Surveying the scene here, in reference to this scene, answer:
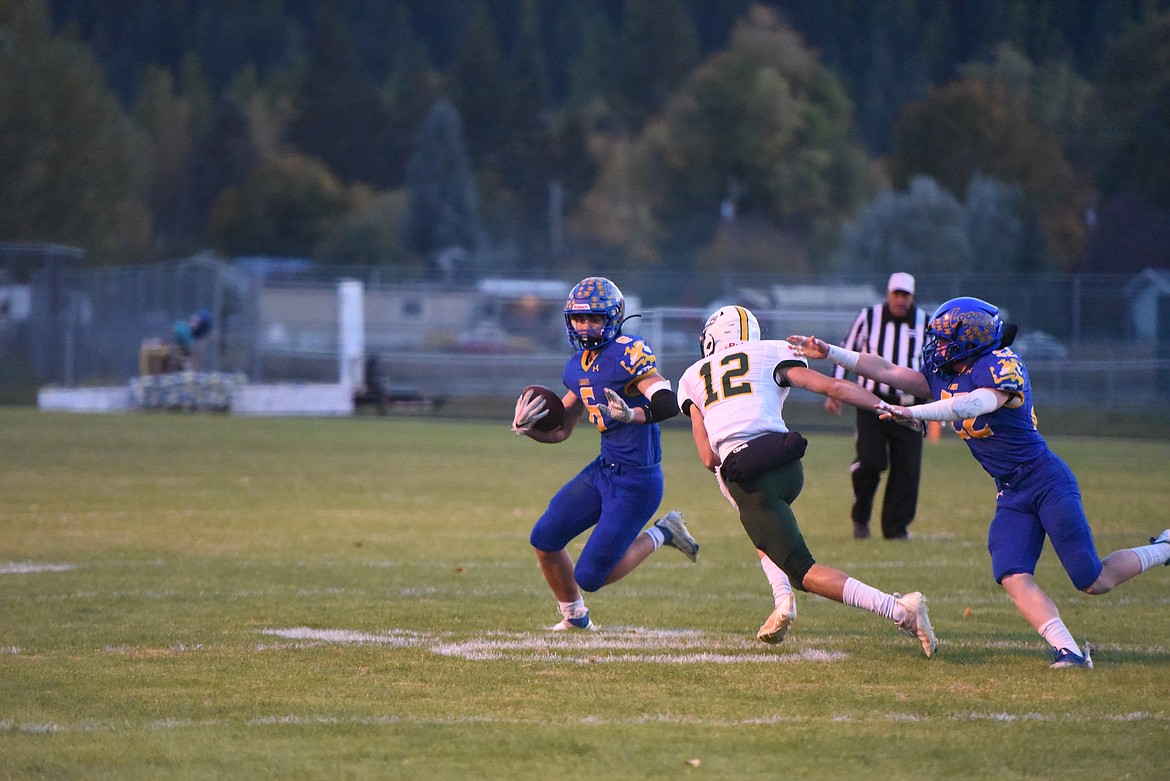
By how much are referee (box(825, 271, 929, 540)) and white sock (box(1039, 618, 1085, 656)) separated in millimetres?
4243

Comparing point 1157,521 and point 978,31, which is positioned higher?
point 978,31

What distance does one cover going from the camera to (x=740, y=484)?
612 cm

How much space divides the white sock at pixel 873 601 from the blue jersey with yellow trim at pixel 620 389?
3.70 feet

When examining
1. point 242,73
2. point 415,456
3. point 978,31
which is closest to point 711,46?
point 978,31

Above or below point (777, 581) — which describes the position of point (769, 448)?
above

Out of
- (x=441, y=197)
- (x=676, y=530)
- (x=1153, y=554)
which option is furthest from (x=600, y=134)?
(x=1153, y=554)

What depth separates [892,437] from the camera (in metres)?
10.2

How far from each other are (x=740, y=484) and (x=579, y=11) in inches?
5076

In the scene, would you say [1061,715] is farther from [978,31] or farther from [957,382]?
[978,31]

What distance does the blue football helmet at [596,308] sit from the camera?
6473 millimetres

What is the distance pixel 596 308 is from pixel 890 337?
4.39 m

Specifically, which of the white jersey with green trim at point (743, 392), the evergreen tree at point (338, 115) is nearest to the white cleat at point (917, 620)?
the white jersey with green trim at point (743, 392)

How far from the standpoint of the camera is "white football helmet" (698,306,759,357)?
21.0 ft

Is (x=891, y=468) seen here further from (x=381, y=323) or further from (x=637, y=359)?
(x=381, y=323)
